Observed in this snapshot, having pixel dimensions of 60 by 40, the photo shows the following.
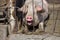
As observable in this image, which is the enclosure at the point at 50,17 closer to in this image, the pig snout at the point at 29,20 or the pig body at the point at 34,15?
the pig body at the point at 34,15

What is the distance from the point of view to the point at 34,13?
3148mm

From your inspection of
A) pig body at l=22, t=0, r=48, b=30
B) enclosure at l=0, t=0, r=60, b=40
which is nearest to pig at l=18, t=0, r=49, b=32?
pig body at l=22, t=0, r=48, b=30

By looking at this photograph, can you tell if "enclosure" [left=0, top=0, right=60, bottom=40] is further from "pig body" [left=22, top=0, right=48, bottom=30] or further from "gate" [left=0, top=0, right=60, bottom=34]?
"pig body" [left=22, top=0, right=48, bottom=30]

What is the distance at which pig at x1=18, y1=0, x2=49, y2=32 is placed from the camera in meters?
3.13

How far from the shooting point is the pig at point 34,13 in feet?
10.3

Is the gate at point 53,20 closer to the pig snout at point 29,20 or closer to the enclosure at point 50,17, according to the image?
the enclosure at point 50,17

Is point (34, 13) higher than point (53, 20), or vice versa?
point (34, 13)

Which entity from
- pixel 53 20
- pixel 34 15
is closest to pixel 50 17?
pixel 53 20

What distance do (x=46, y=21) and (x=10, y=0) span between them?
714 millimetres

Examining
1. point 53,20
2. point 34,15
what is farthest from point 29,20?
point 53,20

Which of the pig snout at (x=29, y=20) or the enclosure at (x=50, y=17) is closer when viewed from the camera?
the enclosure at (x=50, y=17)

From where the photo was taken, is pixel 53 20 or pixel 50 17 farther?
pixel 50 17

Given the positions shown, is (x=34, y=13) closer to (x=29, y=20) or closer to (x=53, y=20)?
(x=29, y=20)

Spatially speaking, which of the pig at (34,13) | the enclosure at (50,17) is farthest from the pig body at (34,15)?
the enclosure at (50,17)
